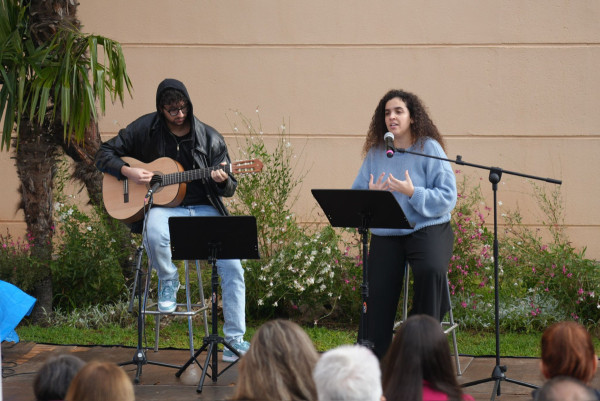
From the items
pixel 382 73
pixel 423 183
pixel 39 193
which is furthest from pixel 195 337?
pixel 382 73

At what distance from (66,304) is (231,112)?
8.38ft

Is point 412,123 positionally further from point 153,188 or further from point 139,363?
point 139,363

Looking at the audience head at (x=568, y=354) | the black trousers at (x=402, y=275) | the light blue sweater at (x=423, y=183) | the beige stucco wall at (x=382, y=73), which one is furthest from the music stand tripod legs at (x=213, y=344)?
the beige stucco wall at (x=382, y=73)

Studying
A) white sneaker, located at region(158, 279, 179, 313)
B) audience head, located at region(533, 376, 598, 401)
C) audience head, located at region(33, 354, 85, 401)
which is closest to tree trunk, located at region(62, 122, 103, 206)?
white sneaker, located at region(158, 279, 179, 313)

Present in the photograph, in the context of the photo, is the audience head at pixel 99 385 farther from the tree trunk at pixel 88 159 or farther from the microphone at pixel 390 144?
the tree trunk at pixel 88 159

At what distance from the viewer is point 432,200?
488cm

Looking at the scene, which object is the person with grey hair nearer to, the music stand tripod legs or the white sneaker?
the music stand tripod legs

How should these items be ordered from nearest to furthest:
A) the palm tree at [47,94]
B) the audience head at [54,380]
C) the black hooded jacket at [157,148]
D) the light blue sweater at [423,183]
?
the audience head at [54,380]
the light blue sweater at [423,183]
the black hooded jacket at [157,148]
the palm tree at [47,94]

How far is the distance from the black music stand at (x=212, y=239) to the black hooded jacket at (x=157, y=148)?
695 mm

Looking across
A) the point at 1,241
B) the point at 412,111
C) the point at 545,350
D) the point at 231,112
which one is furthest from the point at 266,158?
the point at 545,350

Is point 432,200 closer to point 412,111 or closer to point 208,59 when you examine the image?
point 412,111

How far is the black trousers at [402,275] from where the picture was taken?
4.89m

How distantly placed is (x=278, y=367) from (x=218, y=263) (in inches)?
107

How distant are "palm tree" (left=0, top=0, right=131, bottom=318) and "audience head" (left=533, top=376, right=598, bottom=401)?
4.33 meters
